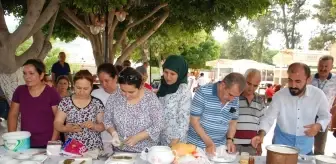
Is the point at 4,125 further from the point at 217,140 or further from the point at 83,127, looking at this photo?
the point at 217,140

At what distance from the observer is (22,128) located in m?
3.00

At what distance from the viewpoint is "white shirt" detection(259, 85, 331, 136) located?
299cm

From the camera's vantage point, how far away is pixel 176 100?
109 inches

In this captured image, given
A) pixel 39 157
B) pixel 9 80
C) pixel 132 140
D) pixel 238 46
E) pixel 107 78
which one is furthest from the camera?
pixel 238 46

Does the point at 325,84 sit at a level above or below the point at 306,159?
above

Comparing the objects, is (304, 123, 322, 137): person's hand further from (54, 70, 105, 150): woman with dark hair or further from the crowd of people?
(54, 70, 105, 150): woman with dark hair

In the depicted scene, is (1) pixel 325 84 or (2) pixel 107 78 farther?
(1) pixel 325 84

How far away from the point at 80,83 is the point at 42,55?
2956 millimetres

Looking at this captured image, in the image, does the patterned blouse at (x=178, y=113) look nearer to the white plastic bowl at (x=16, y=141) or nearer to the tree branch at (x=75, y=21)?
A: the white plastic bowl at (x=16, y=141)

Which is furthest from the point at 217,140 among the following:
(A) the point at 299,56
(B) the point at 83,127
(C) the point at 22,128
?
(A) the point at 299,56

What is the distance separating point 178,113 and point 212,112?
297 mm

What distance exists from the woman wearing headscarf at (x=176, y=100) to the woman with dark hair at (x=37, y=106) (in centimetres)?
105

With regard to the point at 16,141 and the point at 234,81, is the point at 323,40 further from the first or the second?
the point at 16,141

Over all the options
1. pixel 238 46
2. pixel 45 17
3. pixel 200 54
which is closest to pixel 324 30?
pixel 200 54
